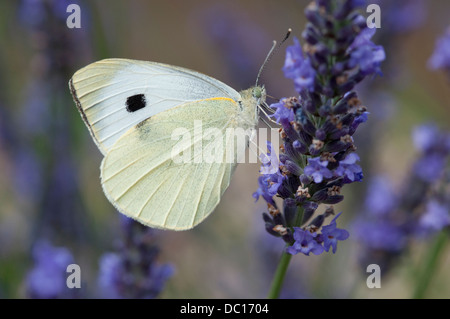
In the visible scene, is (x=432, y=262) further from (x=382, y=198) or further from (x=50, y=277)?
(x=50, y=277)

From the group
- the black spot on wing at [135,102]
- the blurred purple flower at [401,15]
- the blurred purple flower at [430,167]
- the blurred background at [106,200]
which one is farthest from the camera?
the blurred purple flower at [401,15]

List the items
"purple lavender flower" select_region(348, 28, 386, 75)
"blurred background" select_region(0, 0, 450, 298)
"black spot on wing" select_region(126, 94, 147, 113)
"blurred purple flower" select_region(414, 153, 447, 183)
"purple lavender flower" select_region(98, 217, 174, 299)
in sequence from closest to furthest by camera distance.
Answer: "purple lavender flower" select_region(348, 28, 386, 75) → "purple lavender flower" select_region(98, 217, 174, 299) → "black spot on wing" select_region(126, 94, 147, 113) → "blurred purple flower" select_region(414, 153, 447, 183) → "blurred background" select_region(0, 0, 450, 298)

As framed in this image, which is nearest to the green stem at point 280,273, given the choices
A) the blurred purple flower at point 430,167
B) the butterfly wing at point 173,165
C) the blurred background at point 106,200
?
the butterfly wing at point 173,165

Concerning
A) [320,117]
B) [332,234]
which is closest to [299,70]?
[320,117]

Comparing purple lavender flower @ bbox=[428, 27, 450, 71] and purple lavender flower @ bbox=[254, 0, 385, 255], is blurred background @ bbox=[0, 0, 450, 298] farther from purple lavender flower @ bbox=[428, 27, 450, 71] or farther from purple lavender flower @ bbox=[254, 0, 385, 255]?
purple lavender flower @ bbox=[254, 0, 385, 255]

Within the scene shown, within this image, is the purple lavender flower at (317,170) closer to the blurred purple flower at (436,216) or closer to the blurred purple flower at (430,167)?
the blurred purple flower at (436,216)

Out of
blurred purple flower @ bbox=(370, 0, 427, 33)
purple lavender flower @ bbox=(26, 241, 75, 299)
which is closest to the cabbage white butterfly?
purple lavender flower @ bbox=(26, 241, 75, 299)
